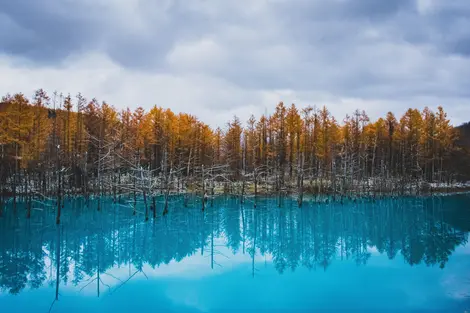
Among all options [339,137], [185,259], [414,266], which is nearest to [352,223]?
[414,266]

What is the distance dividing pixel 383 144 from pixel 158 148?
4110 centimetres

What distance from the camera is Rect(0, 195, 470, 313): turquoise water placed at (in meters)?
11.3

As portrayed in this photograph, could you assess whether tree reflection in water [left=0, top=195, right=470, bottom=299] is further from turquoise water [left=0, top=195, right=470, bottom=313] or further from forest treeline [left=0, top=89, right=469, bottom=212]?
forest treeline [left=0, top=89, right=469, bottom=212]

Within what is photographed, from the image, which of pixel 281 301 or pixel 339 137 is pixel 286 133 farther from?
pixel 281 301

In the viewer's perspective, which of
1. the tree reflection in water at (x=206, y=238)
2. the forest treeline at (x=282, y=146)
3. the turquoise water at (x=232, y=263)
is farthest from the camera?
the forest treeline at (x=282, y=146)

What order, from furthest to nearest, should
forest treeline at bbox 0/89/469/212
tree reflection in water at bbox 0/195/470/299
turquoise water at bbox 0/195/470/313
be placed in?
forest treeline at bbox 0/89/469/212
tree reflection in water at bbox 0/195/470/299
turquoise water at bbox 0/195/470/313

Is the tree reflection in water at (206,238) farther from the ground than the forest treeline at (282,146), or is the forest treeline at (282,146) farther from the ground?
the forest treeline at (282,146)

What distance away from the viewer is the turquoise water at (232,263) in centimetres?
Result: 1130

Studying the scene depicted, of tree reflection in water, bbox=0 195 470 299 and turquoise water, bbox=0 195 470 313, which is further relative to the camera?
tree reflection in water, bbox=0 195 470 299

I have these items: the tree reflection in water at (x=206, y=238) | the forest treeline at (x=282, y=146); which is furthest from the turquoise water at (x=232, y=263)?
the forest treeline at (x=282, y=146)

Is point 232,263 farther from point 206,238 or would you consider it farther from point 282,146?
point 282,146

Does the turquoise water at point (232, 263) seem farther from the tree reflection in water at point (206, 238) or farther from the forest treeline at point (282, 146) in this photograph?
the forest treeline at point (282, 146)

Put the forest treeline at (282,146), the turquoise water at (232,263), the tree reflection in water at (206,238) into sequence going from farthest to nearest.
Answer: the forest treeline at (282,146), the tree reflection in water at (206,238), the turquoise water at (232,263)

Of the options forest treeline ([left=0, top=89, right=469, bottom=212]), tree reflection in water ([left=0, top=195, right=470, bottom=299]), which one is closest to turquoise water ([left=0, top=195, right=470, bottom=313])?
tree reflection in water ([left=0, top=195, right=470, bottom=299])
